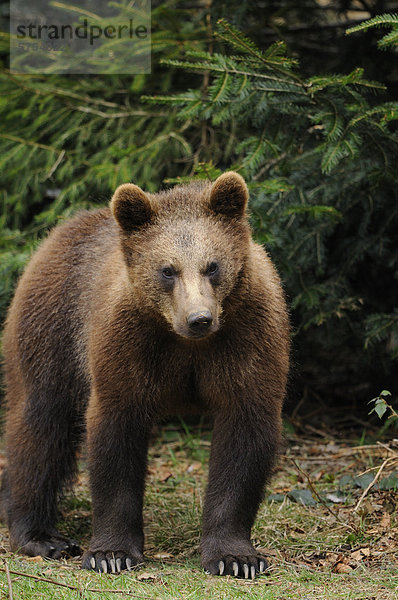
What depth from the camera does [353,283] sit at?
886 centimetres

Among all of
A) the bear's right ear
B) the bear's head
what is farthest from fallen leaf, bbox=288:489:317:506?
the bear's right ear

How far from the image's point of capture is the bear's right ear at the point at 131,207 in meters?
5.10

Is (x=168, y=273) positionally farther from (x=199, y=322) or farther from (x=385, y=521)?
(x=385, y=521)

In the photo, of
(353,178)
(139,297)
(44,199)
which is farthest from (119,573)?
(44,199)

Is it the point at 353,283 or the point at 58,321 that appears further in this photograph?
the point at 353,283

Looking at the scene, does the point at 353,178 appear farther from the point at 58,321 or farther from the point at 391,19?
the point at 58,321

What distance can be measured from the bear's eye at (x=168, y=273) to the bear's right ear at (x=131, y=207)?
42 cm

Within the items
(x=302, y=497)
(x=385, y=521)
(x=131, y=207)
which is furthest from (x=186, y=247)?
(x=302, y=497)

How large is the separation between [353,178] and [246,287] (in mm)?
2471

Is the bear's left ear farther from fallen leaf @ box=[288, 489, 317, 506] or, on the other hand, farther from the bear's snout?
fallen leaf @ box=[288, 489, 317, 506]

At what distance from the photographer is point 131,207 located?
515cm

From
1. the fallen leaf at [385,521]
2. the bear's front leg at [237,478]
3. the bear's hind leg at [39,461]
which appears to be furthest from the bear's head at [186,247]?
the fallen leaf at [385,521]

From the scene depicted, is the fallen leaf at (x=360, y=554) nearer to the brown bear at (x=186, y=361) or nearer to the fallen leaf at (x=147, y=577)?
the brown bear at (x=186, y=361)

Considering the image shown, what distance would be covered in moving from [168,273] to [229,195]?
665mm
